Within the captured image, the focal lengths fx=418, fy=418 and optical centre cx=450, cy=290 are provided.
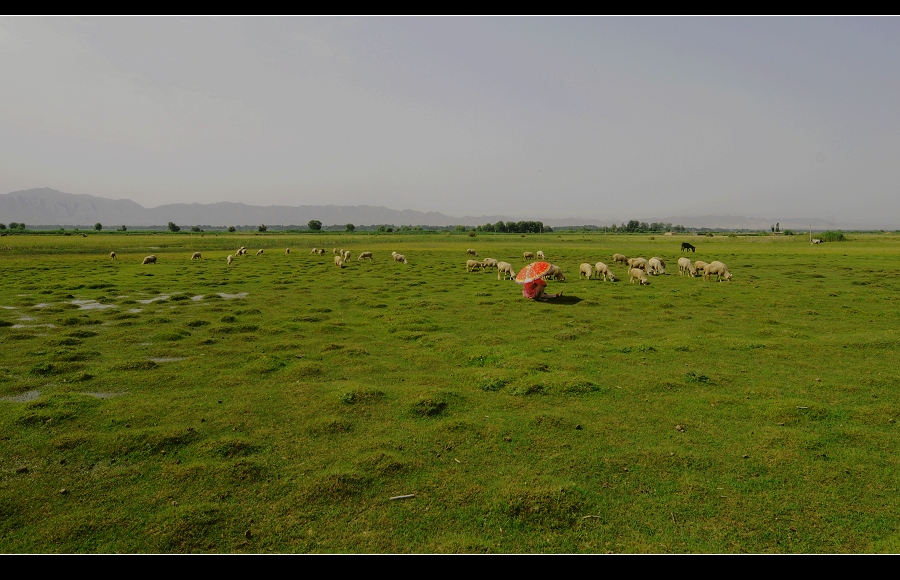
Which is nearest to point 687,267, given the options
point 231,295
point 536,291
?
point 536,291

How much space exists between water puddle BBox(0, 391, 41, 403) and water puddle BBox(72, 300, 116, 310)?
12.8 m

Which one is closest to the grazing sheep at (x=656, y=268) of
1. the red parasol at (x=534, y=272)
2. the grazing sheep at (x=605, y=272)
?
the grazing sheep at (x=605, y=272)

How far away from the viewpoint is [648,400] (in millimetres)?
9539

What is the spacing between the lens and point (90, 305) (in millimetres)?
21078

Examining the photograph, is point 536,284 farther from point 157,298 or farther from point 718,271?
point 157,298

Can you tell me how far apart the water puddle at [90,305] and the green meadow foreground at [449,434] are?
260 cm

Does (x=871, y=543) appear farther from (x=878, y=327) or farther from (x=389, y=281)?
(x=389, y=281)

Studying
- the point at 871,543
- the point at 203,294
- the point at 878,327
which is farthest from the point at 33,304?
the point at 878,327

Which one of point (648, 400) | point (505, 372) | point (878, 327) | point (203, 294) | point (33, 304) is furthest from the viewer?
point (203, 294)

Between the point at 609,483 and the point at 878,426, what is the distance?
6117mm

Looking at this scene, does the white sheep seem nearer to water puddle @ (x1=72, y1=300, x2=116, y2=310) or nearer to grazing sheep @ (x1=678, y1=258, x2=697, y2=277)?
grazing sheep @ (x1=678, y1=258, x2=697, y2=277)

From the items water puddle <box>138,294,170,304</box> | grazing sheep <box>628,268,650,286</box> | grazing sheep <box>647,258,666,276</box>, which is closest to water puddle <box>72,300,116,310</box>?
water puddle <box>138,294,170,304</box>

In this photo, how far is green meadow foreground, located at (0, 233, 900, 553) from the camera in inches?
212
